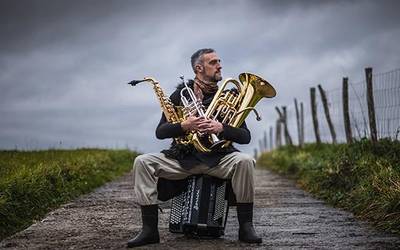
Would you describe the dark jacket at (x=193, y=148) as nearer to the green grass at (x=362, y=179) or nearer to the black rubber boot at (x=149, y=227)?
the black rubber boot at (x=149, y=227)

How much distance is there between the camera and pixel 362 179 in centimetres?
939

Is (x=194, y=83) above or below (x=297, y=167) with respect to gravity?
above

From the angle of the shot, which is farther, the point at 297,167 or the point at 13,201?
the point at 297,167

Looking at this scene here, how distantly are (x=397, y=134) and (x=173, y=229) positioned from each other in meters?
5.49

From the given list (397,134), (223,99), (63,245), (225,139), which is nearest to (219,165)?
(225,139)

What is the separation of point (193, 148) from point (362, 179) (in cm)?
376

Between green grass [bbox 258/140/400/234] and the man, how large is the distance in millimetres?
1708

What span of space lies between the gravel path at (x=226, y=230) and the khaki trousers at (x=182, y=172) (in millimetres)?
530

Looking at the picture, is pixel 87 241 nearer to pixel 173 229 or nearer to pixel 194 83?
pixel 173 229

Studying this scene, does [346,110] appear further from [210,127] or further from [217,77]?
[210,127]

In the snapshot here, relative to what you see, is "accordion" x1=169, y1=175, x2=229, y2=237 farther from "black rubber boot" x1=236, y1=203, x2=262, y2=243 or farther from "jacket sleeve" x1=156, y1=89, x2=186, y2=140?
"jacket sleeve" x1=156, y1=89, x2=186, y2=140

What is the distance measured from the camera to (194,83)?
22.9ft

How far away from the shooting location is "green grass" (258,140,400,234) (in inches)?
291

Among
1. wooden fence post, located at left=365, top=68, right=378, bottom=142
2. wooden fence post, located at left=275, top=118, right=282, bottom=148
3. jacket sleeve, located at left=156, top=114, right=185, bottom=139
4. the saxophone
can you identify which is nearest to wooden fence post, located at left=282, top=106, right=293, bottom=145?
wooden fence post, located at left=275, top=118, right=282, bottom=148
